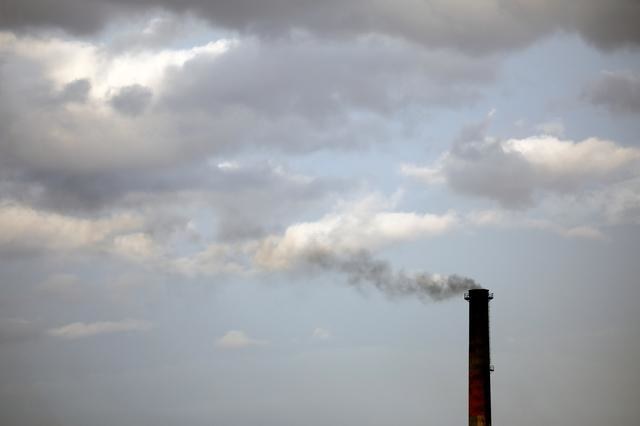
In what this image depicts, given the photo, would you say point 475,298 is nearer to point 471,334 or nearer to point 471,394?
point 471,334

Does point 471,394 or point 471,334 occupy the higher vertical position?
point 471,334

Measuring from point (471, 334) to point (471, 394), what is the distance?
3.97 m

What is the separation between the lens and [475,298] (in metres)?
59.3

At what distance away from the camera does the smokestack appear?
56812mm

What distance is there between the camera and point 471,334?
58312 millimetres

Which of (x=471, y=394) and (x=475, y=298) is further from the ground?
(x=475, y=298)

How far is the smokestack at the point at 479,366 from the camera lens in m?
56.8

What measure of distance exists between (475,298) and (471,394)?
6512mm

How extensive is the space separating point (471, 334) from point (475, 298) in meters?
2.57

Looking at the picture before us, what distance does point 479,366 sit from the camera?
2259 inches

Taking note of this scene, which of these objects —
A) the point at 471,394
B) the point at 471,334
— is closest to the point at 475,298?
the point at 471,334
